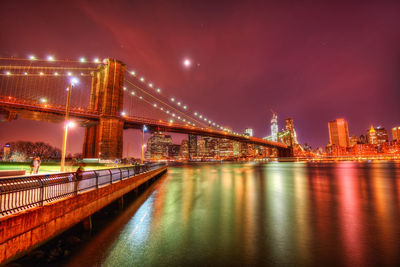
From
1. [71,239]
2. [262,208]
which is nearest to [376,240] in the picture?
[262,208]

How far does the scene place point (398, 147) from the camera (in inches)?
5625

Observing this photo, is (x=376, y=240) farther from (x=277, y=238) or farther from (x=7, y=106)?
(x=7, y=106)

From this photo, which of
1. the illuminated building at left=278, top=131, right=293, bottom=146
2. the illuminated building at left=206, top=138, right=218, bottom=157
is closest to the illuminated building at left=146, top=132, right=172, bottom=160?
the illuminated building at left=206, top=138, right=218, bottom=157

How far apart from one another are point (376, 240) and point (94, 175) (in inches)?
412

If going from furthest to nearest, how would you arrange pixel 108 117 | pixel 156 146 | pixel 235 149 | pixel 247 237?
1. pixel 235 149
2. pixel 156 146
3. pixel 108 117
4. pixel 247 237

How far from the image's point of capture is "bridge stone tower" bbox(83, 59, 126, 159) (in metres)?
35.9

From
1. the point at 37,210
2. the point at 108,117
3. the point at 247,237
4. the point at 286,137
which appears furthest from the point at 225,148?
the point at 37,210

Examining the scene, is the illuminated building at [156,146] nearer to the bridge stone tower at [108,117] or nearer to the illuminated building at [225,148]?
the illuminated building at [225,148]

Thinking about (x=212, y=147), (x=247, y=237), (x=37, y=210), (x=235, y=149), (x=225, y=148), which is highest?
Result: (x=212, y=147)

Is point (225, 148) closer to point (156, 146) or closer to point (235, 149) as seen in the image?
point (235, 149)

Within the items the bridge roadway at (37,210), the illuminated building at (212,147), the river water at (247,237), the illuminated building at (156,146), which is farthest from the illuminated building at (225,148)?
the bridge roadway at (37,210)

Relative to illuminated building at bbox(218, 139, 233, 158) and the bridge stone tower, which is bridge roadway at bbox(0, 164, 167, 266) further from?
illuminated building at bbox(218, 139, 233, 158)

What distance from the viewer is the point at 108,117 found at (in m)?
37.1

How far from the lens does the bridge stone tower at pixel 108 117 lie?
3591 centimetres
